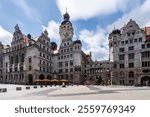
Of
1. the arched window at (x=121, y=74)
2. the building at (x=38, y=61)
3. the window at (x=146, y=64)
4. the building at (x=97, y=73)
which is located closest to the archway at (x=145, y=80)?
the window at (x=146, y=64)

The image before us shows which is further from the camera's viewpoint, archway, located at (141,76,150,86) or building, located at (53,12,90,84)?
building, located at (53,12,90,84)

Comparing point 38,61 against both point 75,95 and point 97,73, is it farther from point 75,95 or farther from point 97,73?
point 75,95

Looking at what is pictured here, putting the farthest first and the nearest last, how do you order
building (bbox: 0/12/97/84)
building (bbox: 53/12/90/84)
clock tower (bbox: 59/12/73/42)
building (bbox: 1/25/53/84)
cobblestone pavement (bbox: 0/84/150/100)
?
clock tower (bbox: 59/12/73/42), building (bbox: 53/12/90/84), building (bbox: 0/12/97/84), building (bbox: 1/25/53/84), cobblestone pavement (bbox: 0/84/150/100)

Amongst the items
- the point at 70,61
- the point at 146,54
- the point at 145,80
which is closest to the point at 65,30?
the point at 70,61

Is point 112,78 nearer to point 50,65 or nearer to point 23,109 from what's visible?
point 50,65

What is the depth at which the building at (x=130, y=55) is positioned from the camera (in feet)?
195

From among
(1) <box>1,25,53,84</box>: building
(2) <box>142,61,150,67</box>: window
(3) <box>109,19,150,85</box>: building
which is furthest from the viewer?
(1) <box>1,25,53,84</box>: building

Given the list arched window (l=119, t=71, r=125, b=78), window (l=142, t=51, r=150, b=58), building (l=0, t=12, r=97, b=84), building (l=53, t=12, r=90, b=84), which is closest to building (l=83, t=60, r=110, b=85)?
building (l=0, t=12, r=97, b=84)

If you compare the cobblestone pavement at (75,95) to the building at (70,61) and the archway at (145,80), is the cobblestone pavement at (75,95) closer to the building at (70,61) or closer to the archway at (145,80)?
the archway at (145,80)

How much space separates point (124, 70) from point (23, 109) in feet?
181

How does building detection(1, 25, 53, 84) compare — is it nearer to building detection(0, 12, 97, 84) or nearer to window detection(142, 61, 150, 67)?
building detection(0, 12, 97, 84)

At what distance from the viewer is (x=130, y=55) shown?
62.8 metres

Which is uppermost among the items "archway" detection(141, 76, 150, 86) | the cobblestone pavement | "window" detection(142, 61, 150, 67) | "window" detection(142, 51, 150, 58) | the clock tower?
the clock tower

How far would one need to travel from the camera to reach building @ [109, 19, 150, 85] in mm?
59375
